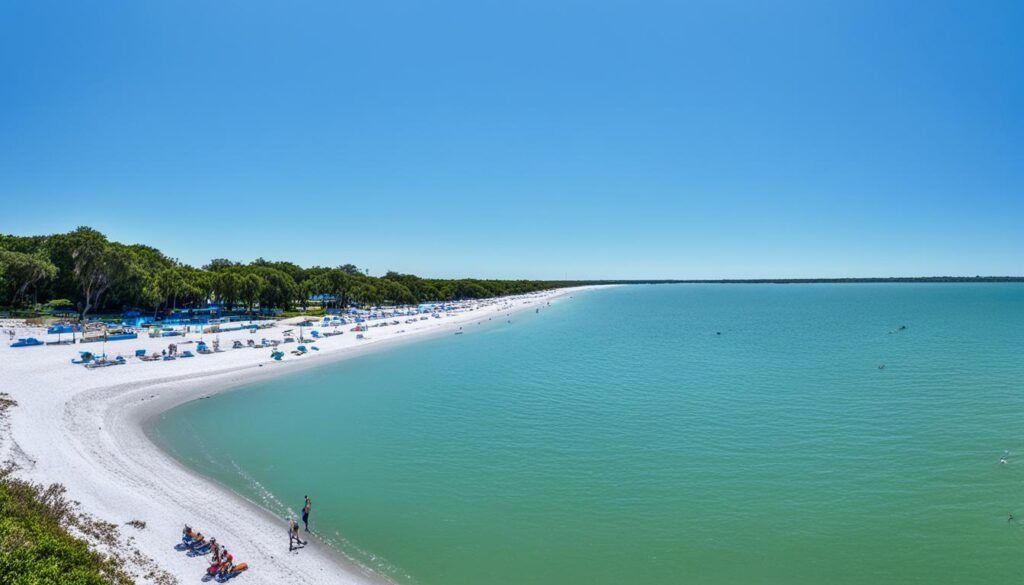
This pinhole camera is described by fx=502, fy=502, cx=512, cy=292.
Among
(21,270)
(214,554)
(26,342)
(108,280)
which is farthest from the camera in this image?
(108,280)

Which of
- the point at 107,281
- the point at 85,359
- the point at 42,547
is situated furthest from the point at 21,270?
the point at 42,547

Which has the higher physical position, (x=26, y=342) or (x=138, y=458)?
(x=26, y=342)

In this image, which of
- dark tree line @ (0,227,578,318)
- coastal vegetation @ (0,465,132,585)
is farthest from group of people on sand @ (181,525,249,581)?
dark tree line @ (0,227,578,318)

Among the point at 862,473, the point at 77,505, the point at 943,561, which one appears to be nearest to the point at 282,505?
the point at 77,505

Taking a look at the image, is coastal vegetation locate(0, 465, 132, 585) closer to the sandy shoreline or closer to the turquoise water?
the sandy shoreline

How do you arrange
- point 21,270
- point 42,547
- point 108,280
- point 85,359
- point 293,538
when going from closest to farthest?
point 42,547
point 293,538
point 85,359
point 21,270
point 108,280

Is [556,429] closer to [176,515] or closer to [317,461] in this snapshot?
[317,461]

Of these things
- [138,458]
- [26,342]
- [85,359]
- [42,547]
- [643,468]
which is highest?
[26,342]

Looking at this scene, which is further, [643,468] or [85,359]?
[85,359]

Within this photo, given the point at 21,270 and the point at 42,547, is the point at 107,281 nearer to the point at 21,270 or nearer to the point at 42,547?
the point at 21,270
